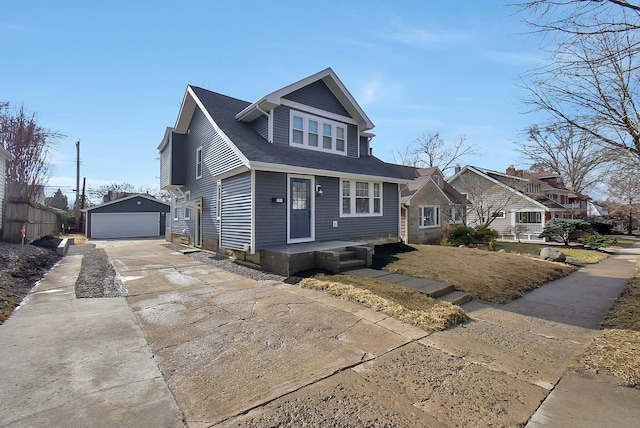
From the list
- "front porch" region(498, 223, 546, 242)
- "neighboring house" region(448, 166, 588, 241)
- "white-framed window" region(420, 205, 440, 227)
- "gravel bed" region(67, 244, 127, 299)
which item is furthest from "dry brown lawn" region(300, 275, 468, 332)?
"front porch" region(498, 223, 546, 242)

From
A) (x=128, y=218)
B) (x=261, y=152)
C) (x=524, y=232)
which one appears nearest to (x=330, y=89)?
(x=261, y=152)

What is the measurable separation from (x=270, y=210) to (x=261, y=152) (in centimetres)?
188

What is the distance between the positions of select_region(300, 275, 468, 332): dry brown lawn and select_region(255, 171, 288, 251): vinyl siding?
265 centimetres

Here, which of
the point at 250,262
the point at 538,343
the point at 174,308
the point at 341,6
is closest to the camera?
the point at 538,343

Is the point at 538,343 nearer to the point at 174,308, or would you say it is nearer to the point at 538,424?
the point at 538,424

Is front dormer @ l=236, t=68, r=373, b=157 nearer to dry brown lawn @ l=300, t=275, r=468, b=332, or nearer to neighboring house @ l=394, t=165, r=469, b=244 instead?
dry brown lawn @ l=300, t=275, r=468, b=332

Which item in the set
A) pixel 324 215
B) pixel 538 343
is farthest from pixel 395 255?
pixel 538 343

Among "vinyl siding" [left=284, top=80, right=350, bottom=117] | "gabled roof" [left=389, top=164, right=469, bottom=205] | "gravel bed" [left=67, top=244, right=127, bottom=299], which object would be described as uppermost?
"vinyl siding" [left=284, top=80, right=350, bottom=117]

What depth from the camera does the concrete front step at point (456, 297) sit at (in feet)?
20.0

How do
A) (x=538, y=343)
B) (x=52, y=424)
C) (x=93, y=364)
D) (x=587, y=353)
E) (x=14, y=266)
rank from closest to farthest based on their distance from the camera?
(x=52, y=424) < (x=93, y=364) < (x=587, y=353) < (x=538, y=343) < (x=14, y=266)

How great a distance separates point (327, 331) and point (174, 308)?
2.99 m

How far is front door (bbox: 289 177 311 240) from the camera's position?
10078mm

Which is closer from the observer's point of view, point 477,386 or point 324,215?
point 477,386

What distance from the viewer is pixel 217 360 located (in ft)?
11.5
